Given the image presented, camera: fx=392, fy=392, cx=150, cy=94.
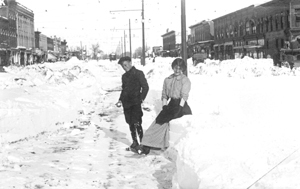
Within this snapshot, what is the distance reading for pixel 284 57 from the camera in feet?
112

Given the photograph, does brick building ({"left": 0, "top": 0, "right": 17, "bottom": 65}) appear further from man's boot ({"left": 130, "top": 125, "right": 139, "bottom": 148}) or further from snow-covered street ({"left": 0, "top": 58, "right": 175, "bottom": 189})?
man's boot ({"left": 130, "top": 125, "right": 139, "bottom": 148})

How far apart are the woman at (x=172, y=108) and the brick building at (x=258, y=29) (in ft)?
109

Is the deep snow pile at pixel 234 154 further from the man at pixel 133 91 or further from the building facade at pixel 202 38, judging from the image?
the building facade at pixel 202 38

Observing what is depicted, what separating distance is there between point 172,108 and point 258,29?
50.8m

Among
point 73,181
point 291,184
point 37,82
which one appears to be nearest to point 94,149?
point 73,181

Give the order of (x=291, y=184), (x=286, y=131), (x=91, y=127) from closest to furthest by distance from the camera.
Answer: (x=291, y=184) < (x=286, y=131) < (x=91, y=127)

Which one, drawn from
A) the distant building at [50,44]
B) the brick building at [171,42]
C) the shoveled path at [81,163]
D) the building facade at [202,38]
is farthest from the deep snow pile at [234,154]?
the distant building at [50,44]

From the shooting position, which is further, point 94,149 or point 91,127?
point 91,127

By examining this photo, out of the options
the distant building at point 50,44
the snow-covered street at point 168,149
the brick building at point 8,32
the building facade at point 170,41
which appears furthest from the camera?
the distant building at point 50,44

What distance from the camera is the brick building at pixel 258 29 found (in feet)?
150

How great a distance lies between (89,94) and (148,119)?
7.11 m

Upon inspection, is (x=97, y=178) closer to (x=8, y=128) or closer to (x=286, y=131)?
(x=286, y=131)

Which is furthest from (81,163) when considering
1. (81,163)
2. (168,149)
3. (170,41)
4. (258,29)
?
(170,41)

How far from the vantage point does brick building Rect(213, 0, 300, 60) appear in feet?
150
